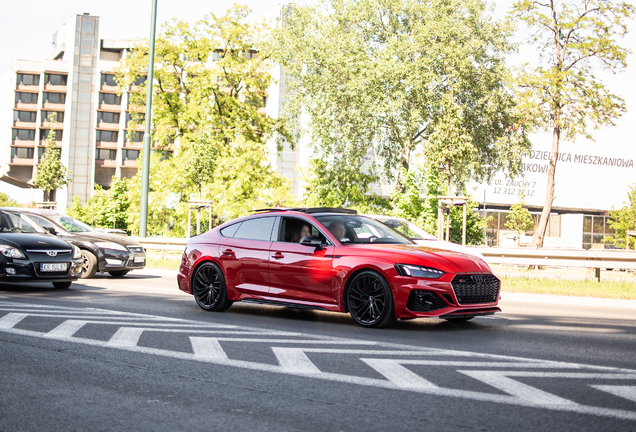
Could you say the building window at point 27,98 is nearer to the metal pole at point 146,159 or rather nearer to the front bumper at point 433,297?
the metal pole at point 146,159

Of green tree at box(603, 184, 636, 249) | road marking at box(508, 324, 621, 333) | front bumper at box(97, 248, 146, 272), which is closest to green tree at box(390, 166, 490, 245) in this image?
front bumper at box(97, 248, 146, 272)

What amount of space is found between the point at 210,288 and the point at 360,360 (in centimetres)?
445

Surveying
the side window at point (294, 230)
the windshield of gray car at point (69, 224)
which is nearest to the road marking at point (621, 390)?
the side window at point (294, 230)

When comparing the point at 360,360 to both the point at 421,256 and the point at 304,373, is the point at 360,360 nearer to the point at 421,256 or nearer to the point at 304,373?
the point at 304,373

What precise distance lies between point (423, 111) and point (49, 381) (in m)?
26.9

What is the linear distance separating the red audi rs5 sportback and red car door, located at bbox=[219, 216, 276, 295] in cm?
1

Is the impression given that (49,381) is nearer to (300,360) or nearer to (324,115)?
(300,360)

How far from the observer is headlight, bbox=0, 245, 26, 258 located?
1309 centimetres

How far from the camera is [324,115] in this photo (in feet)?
106

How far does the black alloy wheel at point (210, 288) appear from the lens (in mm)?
10328

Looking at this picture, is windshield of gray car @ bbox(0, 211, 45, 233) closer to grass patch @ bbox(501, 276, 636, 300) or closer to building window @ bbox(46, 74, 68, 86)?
grass patch @ bbox(501, 276, 636, 300)

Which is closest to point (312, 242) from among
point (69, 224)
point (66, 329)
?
point (66, 329)

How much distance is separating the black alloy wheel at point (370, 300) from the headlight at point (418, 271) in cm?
24

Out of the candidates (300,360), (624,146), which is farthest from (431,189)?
(624,146)
